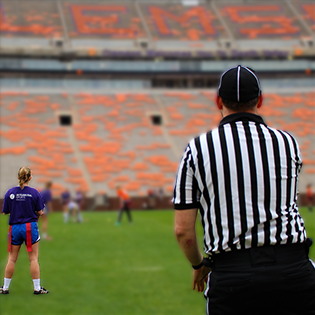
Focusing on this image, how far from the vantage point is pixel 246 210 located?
281cm

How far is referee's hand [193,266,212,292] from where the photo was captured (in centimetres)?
299

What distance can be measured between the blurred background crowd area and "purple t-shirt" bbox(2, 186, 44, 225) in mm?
36950

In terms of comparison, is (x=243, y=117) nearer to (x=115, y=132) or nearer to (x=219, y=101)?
(x=219, y=101)

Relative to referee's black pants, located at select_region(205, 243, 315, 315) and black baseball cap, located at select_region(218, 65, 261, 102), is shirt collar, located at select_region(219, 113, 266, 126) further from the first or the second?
referee's black pants, located at select_region(205, 243, 315, 315)

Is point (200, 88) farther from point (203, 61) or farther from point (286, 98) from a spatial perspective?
point (286, 98)

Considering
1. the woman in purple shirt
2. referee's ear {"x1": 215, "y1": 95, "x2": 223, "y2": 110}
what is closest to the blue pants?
the woman in purple shirt

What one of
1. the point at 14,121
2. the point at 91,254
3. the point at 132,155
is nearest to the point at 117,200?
the point at 132,155

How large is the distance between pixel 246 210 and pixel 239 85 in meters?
0.72

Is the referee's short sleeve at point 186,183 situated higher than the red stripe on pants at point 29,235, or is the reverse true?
the referee's short sleeve at point 186,183

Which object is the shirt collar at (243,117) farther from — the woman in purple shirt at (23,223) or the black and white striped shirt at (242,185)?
the woman in purple shirt at (23,223)

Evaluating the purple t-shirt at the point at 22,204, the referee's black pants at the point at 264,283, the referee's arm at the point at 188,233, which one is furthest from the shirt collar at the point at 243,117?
the purple t-shirt at the point at 22,204

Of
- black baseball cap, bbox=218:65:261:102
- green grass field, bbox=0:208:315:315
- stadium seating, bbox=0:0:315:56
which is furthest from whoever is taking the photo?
stadium seating, bbox=0:0:315:56

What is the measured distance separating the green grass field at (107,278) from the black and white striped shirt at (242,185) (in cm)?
1583

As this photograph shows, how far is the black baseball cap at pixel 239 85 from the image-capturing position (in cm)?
280
